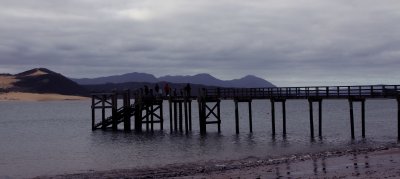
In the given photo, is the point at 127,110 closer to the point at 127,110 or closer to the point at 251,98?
the point at 127,110

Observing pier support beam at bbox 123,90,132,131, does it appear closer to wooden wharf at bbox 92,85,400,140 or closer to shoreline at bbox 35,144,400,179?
wooden wharf at bbox 92,85,400,140

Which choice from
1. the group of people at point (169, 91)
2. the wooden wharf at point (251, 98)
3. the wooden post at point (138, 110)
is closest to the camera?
the wooden wharf at point (251, 98)

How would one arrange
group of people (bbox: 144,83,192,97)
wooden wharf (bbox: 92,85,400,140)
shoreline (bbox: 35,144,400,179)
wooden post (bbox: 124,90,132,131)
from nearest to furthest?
1. shoreline (bbox: 35,144,400,179)
2. wooden wharf (bbox: 92,85,400,140)
3. group of people (bbox: 144,83,192,97)
4. wooden post (bbox: 124,90,132,131)

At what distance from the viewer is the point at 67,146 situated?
1977 inches

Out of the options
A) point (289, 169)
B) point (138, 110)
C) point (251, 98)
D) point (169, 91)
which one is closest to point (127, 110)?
point (138, 110)

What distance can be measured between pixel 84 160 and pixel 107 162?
235 cm

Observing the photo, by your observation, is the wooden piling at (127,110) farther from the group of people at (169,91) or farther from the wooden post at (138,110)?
the group of people at (169,91)

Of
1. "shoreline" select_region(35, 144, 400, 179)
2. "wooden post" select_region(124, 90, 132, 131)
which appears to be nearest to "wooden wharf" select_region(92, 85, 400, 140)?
"wooden post" select_region(124, 90, 132, 131)

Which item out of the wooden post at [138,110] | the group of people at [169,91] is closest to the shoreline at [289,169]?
the group of people at [169,91]

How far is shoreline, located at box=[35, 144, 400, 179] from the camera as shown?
81.8ft

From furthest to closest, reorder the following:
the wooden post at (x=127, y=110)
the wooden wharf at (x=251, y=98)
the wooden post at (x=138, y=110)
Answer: the wooden post at (x=127, y=110)
the wooden post at (x=138, y=110)
the wooden wharf at (x=251, y=98)

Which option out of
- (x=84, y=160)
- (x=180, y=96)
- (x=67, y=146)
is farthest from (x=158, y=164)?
(x=180, y=96)

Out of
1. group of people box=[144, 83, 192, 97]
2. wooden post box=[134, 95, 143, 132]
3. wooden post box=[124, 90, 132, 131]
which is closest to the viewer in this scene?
group of people box=[144, 83, 192, 97]

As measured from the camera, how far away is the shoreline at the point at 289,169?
2494 centimetres
